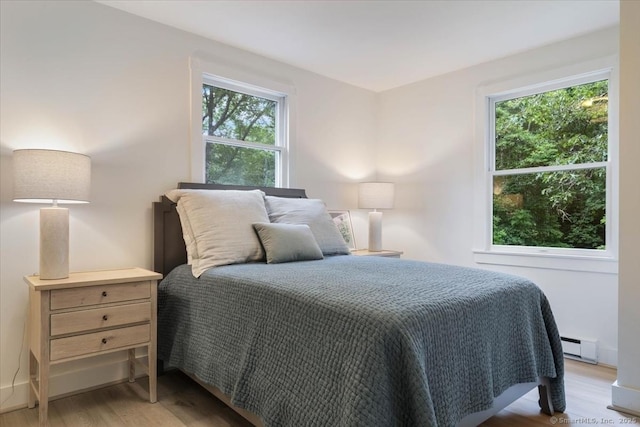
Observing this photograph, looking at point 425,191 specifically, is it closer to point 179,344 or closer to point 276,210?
point 276,210

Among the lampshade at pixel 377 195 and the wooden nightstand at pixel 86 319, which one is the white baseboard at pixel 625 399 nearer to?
the lampshade at pixel 377 195

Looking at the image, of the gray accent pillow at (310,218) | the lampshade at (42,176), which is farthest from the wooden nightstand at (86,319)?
the gray accent pillow at (310,218)

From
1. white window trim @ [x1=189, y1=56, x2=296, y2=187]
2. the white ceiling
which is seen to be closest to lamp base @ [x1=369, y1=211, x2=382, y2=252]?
white window trim @ [x1=189, y1=56, x2=296, y2=187]

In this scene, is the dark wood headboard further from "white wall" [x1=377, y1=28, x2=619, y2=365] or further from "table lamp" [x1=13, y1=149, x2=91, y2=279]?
Answer: "white wall" [x1=377, y1=28, x2=619, y2=365]

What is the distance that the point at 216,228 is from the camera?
2387mm

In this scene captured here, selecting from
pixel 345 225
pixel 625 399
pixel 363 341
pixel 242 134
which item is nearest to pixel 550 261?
pixel 625 399

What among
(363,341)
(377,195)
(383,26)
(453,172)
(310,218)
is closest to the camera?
(363,341)

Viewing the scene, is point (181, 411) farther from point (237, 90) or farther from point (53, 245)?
point (237, 90)

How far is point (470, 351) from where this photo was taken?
1502mm

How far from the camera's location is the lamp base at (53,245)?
1.96 meters

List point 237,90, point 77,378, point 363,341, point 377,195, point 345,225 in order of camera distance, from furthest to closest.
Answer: point 345,225
point 377,195
point 237,90
point 77,378
point 363,341

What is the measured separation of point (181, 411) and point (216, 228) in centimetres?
101

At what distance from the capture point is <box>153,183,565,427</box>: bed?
1249 mm

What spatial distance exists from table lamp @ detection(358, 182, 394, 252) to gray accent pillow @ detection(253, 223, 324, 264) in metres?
1.19
